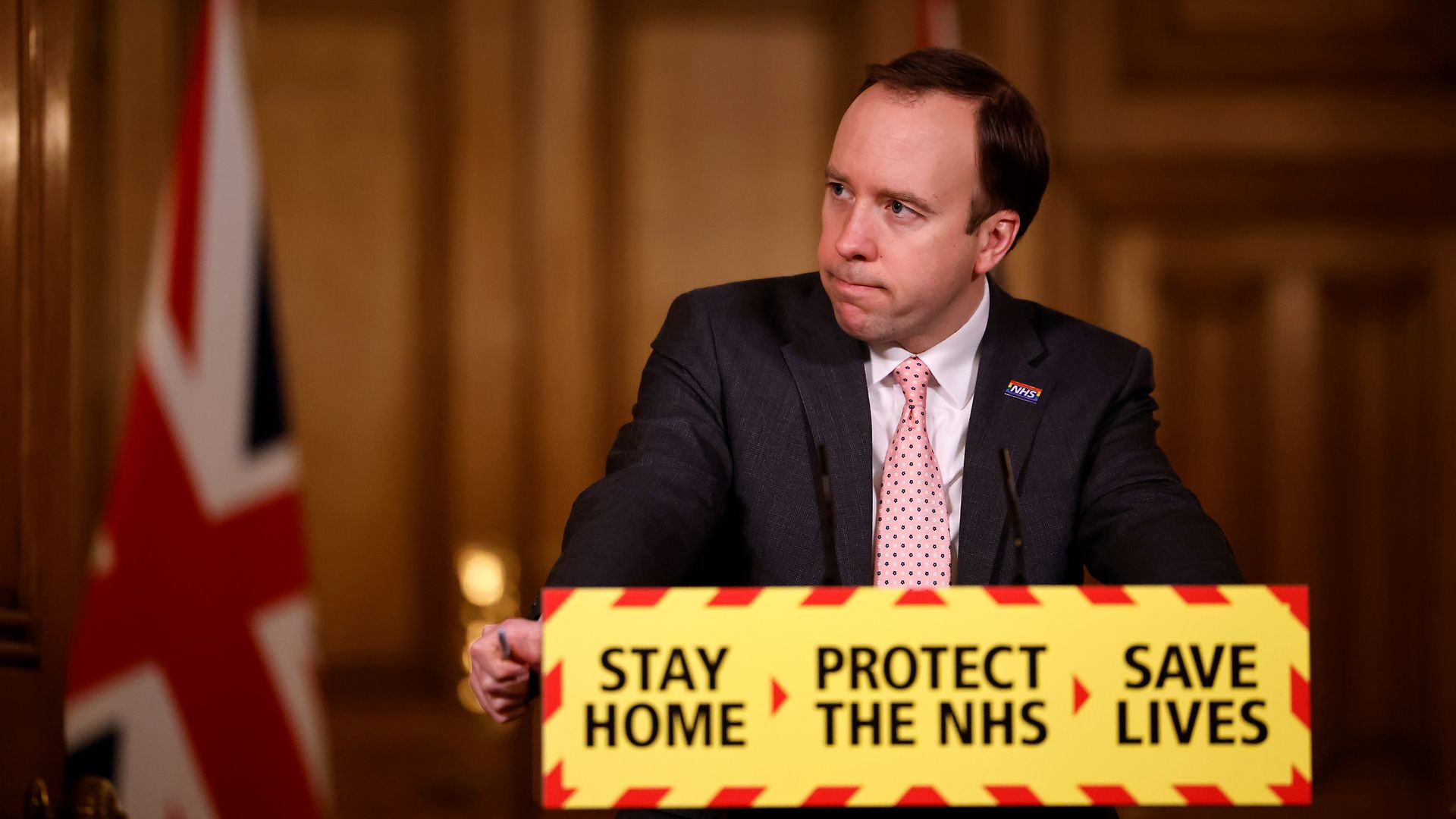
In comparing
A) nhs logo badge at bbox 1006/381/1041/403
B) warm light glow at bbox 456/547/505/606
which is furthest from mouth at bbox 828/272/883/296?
warm light glow at bbox 456/547/505/606

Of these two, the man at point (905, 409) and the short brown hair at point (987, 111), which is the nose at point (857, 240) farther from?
the short brown hair at point (987, 111)

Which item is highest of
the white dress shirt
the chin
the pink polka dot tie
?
the chin

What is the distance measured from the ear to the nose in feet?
0.61

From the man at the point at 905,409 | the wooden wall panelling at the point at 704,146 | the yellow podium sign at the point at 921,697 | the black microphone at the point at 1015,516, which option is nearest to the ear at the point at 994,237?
the man at the point at 905,409

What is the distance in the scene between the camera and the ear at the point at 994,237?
1732mm

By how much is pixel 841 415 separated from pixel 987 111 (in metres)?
0.41

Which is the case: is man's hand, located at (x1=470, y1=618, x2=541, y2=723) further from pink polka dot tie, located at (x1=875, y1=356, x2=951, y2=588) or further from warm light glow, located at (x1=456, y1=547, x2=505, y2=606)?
warm light glow, located at (x1=456, y1=547, x2=505, y2=606)

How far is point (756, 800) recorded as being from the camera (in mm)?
1000

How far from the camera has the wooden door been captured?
161cm

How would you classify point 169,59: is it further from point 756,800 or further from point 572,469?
point 756,800

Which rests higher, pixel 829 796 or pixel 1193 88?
pixel 1193 88

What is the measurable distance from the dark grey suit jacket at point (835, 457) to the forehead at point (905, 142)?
9.1 inches

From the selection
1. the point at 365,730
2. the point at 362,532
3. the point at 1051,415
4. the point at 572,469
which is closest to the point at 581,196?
the point at 572,469

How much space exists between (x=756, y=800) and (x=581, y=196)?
2338 millimetres
